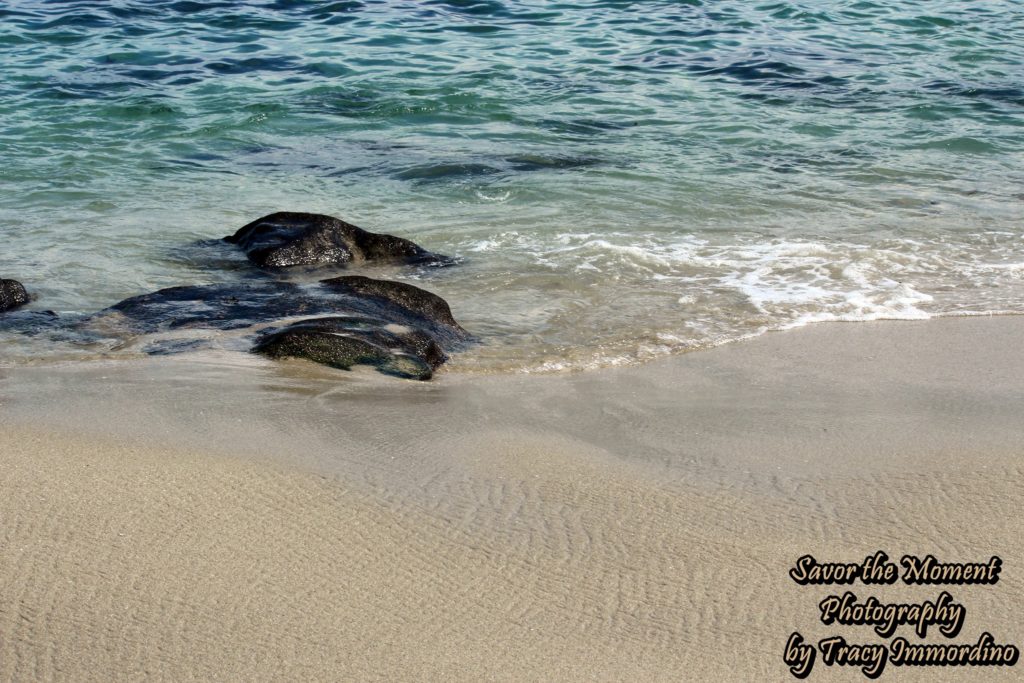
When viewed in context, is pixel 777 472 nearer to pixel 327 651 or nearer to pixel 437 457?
pixel 437 457

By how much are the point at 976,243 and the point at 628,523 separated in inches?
210

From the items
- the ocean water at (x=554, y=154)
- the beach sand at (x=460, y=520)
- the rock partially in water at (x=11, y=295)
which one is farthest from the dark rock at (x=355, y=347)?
the rock partially in water at (x=11, y=295)

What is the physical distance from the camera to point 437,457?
374 cm

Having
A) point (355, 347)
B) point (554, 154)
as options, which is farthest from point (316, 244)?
point (554, 154)

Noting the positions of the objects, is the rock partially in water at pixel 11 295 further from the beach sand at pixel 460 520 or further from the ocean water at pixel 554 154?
the beach sand at pixel 460 520

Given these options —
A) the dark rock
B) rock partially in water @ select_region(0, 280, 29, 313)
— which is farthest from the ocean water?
the dark rock

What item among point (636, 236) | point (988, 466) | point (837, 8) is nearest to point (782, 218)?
point (636, 236)

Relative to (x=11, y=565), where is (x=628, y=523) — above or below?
below

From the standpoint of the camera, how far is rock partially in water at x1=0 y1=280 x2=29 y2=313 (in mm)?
5926

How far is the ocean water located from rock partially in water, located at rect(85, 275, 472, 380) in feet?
1.03

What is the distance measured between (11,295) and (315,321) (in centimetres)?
194

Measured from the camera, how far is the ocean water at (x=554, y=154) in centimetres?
663

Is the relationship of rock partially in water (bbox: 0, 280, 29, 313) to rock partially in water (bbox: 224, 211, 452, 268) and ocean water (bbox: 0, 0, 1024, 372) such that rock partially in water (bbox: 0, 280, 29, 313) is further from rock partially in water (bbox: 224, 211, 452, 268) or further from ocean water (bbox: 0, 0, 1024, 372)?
rock partially in water (bbox: 224, 211, 452, 268)

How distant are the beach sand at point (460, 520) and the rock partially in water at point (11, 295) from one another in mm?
1442
